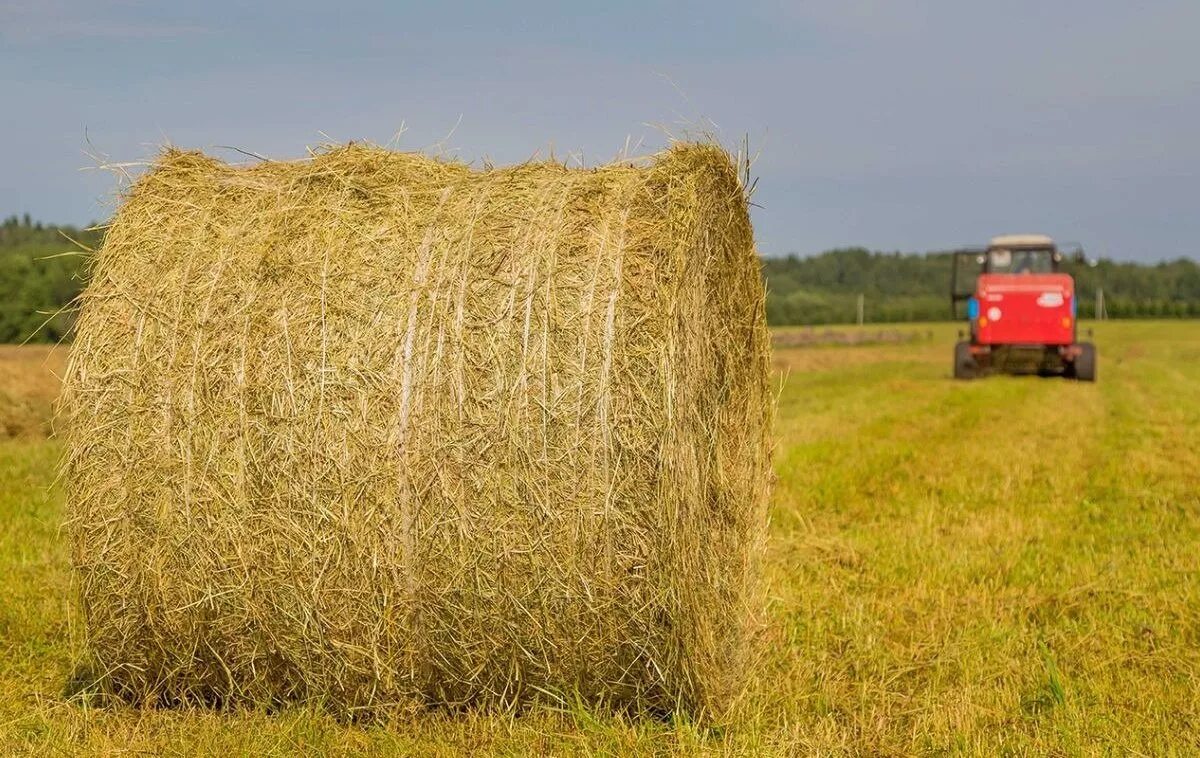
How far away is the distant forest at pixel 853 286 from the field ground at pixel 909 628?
53.0ft

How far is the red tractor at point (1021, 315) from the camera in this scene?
71.9 ft

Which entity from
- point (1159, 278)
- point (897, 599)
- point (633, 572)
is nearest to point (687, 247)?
point (633, 572)

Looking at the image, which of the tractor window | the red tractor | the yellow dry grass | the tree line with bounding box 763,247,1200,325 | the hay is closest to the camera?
the hay

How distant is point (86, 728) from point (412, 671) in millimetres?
1280

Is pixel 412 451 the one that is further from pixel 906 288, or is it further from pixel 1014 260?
pixel 906 288

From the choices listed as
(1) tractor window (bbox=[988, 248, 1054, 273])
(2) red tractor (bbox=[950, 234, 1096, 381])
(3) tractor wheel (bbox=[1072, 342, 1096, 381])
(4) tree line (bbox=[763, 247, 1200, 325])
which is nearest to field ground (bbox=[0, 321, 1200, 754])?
(2) red tractor (bbox=[950, 234, 1096, 381])

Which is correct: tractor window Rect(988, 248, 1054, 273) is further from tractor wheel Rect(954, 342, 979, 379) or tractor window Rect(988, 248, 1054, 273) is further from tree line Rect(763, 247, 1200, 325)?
tree line Rect(763, 247, 1200, 325)

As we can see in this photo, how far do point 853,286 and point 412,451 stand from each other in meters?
118

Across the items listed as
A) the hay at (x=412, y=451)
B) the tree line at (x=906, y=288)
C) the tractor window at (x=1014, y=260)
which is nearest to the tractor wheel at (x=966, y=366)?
the tractor window at (x=1014, y=260)

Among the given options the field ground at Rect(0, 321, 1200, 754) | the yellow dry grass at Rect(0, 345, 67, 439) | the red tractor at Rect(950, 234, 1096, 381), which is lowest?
the field ground at Rect(0, 321, 1200, 754)

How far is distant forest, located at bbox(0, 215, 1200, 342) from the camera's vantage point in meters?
49.6

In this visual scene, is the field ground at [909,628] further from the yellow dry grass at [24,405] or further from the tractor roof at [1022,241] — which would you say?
the tractor roof at [1022,241]

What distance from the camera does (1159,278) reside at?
115562mm

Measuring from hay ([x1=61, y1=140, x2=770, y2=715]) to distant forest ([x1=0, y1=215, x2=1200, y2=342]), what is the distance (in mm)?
21899
